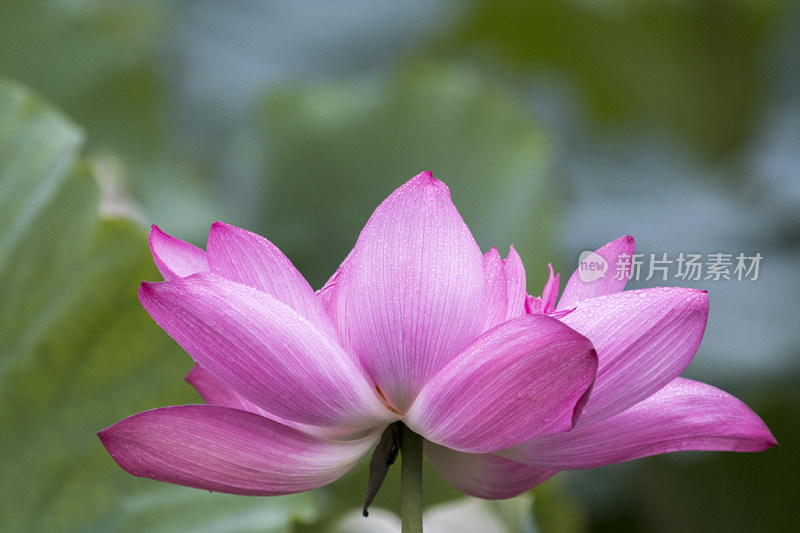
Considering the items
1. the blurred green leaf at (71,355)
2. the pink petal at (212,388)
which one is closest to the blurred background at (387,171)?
the blurred green leaf at (71,355)

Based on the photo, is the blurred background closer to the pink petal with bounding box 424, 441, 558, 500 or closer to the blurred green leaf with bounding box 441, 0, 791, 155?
the blurred green leaf with bounding box 441, 0, 791, 155

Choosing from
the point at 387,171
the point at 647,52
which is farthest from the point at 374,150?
the point at 647,52

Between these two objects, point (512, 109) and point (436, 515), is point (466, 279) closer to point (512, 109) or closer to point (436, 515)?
point (436, 515)

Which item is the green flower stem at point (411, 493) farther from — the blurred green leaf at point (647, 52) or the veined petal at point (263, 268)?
the blurred green leaf at point (647, 52)

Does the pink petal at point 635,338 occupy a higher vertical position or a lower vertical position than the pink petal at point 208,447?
higher

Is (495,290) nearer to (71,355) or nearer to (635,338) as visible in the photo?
(635,338)

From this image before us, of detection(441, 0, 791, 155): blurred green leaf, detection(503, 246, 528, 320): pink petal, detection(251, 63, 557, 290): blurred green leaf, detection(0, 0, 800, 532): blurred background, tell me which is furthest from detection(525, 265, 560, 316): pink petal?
detection(441, 0, 791, 155): blurred green leaf
